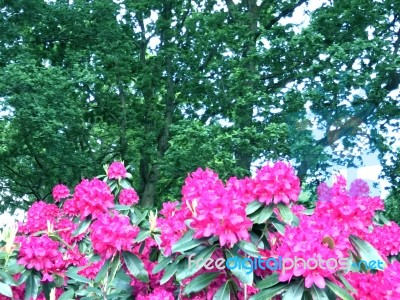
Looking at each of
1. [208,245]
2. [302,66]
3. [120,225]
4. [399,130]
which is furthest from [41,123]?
[399,130]

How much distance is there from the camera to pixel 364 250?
2025 mm

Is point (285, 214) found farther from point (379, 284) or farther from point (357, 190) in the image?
point (357, 190)

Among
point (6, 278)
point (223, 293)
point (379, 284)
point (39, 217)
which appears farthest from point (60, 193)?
point (379, 284)

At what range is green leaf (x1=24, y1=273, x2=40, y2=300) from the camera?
2.41 metres

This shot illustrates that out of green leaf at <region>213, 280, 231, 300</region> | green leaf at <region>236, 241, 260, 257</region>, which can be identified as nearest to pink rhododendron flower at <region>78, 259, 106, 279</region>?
green leaf at <region>213, 280, 231, 300</region>

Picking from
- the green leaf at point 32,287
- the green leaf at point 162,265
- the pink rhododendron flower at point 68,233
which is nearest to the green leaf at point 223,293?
the green leaf at point 162,265

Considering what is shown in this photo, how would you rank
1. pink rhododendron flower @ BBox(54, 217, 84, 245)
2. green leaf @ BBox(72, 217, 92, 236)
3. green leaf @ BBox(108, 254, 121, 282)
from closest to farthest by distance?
green leaf @ BBox(108, 254, 121, 282) → green leaf @ BBox(72, 217, 92, 236) → pink rhododendron flower @ BBox(54, 217, 84, 245)

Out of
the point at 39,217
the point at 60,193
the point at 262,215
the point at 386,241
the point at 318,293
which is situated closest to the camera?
the point at 318,293

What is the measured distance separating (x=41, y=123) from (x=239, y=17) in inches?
160

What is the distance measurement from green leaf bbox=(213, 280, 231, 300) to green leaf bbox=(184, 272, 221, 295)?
5 cm

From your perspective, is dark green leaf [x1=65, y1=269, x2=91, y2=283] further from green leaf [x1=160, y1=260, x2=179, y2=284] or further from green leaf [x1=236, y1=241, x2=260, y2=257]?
green leaf [x1=236, y1=241, x2=260, y2=257]

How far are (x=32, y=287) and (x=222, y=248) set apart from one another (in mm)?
1080

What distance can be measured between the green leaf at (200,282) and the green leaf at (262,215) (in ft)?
0.90

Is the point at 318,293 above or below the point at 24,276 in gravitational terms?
below
